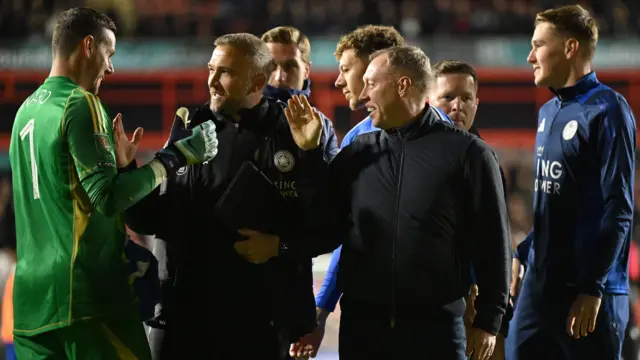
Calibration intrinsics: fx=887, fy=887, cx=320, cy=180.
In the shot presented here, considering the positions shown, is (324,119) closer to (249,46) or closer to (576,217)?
(249,46)

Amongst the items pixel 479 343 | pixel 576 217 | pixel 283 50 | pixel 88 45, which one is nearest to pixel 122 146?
pixel 88 45

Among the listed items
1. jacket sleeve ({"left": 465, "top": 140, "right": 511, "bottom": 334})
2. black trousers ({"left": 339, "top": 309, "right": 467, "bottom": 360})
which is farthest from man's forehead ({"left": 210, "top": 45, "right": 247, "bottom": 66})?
black trousers ({"left": 339, "top": 309, "right": 467, "bottom": 360})

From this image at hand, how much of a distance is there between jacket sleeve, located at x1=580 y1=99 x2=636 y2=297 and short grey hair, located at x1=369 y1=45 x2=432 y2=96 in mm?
925

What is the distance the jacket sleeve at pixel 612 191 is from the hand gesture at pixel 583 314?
36mm

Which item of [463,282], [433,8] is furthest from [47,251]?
[433,8]

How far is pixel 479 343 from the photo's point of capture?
3.45m

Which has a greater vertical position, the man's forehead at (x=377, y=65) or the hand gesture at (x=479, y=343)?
the man's forehead at (x=377, y=65)

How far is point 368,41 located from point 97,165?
1.85 metres

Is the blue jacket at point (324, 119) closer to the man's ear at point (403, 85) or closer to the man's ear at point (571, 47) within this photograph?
the man's ear at point (403, 85)

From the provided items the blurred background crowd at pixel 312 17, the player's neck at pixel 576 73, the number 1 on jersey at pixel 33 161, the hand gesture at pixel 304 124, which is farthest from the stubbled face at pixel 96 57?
the blurred background crowd at pixel 312 17

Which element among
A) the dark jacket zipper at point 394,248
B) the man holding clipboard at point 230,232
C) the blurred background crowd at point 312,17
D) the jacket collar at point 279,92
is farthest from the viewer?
the blurred background crowd at point 312,17

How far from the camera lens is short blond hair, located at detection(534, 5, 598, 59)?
169 inches

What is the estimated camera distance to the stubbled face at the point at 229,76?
144 inches

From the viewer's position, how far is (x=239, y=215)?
11.7 ft
